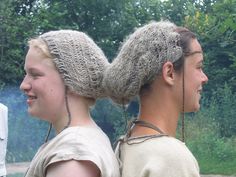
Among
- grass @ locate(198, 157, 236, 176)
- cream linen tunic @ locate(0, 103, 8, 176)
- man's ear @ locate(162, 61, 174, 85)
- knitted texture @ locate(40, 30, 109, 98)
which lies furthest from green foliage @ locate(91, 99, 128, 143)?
man's ear @ locate(162, 61, 174, 85)

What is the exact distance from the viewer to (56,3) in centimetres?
1525

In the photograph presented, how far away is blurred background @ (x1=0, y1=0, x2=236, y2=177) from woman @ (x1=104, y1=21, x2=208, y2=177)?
8275 mm

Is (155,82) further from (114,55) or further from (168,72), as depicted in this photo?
(114,55)

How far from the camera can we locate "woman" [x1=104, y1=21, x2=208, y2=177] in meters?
1.97

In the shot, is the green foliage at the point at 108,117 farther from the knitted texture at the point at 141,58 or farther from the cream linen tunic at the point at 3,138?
the knitted texture at the point at 141,58

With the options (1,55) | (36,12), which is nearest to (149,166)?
(1,55)

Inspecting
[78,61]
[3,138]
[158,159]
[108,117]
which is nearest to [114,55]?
[108,117]

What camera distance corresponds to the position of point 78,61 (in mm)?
2059

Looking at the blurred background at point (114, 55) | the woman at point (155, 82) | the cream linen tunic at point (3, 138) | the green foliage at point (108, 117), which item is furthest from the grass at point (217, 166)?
the woman at point (155, 82)

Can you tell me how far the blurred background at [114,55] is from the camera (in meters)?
12.1

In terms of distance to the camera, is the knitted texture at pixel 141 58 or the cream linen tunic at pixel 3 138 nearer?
the knitted texture at pixel 141 58

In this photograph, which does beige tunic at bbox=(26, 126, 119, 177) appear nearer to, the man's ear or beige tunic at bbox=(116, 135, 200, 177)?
beige tunic at bbox=(116, 135, 200, 177)

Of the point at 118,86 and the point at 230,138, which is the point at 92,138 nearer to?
the point at 118,86

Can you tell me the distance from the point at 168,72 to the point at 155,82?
50 mm
